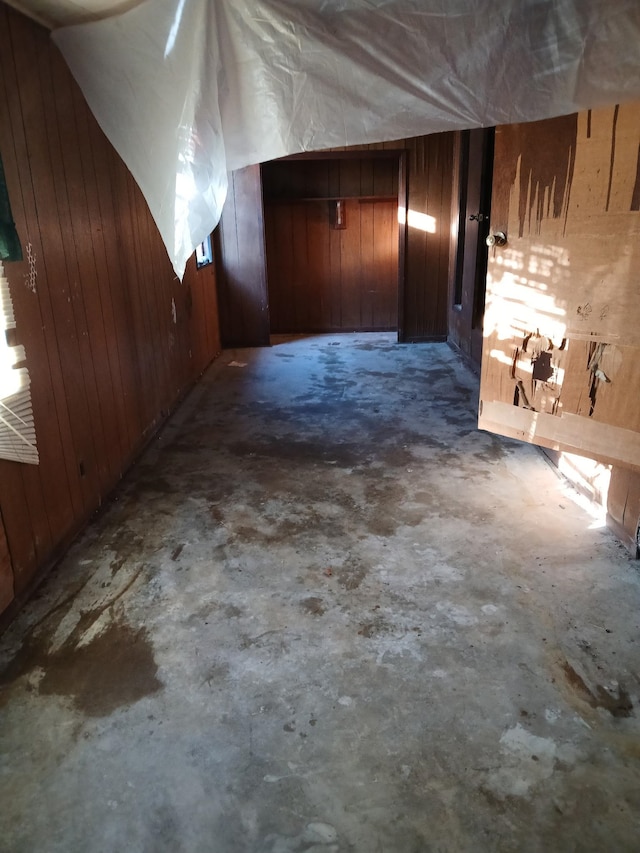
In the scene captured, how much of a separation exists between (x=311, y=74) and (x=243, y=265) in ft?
15.0

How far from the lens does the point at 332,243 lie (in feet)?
22.5

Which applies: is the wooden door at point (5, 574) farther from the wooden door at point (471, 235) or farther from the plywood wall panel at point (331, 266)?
the plywood wall panel at point (331, 266)

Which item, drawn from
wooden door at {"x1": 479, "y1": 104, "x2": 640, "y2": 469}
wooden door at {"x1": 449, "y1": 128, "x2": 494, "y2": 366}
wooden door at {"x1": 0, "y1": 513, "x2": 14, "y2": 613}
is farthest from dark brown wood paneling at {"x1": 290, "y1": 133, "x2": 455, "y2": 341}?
wooden door at {"x1": 0, "y1": 513, "x2": 14, "y2": 613}

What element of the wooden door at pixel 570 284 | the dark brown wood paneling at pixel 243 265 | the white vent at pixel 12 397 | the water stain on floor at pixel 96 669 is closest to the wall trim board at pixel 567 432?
the wooden door at pixel 570 284

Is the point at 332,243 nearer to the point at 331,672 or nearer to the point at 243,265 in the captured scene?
the point at 243,265

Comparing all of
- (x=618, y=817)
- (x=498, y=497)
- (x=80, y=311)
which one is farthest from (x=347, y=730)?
(x=80, y=311)

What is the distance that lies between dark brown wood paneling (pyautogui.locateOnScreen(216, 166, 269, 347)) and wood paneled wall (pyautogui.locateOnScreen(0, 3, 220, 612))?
2.52 meters

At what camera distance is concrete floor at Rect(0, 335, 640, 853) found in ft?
4.24

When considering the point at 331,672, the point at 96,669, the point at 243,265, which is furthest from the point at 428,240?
the point at 96,669

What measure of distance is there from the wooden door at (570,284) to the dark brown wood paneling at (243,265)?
427 cm

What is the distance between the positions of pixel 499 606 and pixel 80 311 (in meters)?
2.10

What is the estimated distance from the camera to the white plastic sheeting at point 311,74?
5.10ft

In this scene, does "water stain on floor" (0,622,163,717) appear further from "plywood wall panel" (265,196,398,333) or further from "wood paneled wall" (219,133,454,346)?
"plywood wall panel" (265,196,398,333)

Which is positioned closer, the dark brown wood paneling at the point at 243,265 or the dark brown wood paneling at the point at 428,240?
the dark brown wood paneling at the point at 428,240
